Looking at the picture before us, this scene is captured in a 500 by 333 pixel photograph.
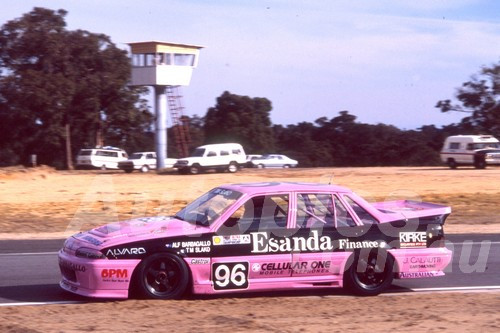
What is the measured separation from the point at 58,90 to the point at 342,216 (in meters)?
50.0

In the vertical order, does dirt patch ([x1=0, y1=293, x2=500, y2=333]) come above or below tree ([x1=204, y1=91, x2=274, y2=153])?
below

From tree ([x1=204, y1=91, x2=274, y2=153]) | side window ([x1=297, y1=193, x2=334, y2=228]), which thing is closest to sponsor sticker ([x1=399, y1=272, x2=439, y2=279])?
side window ([x1=297, y1=193, x2=334, y2=228])

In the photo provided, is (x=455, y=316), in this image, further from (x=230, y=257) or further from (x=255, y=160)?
(x=255, y=160)

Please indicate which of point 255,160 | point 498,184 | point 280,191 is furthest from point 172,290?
point 255,160

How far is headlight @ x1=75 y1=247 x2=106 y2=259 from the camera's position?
9133 mm

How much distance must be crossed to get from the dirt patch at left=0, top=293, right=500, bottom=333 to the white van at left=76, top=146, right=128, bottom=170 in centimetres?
5115

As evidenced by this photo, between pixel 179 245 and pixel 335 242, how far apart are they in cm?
193

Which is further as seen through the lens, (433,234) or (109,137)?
(109,137)

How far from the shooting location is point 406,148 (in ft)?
222

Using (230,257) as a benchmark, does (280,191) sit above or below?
above

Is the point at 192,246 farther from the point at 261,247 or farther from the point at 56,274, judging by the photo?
the point at 56,274

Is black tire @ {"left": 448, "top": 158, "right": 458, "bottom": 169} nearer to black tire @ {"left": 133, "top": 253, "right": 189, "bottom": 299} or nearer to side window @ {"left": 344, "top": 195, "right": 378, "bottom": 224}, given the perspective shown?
side window @ {"left": 344, "top": 195, "right": 378, "bottom": 224}

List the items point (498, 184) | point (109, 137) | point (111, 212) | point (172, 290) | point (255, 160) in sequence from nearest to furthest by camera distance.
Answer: point (172, 290) < point (111, 212) < point (498, 184) < point (255, 160) < point (109, 137)

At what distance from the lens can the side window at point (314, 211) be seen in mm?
9961
